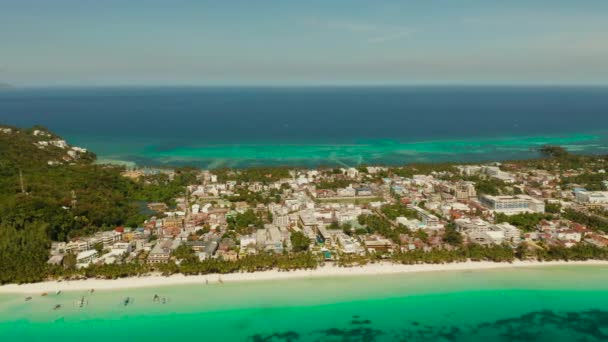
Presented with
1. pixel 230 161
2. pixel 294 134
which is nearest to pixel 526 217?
pixel 230 161

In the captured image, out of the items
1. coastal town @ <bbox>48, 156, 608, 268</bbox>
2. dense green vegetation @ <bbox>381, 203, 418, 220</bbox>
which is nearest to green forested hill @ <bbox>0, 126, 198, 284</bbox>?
coastal town @ <bbox>48, 156, 608, 268</bbox>

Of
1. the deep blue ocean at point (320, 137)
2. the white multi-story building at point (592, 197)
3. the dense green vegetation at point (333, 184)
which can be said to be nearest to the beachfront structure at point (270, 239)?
the dense green vegetation at point (333, 184)

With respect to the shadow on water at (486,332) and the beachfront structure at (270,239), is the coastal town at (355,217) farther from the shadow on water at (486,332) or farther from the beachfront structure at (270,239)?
the shadow on water at (486,332)

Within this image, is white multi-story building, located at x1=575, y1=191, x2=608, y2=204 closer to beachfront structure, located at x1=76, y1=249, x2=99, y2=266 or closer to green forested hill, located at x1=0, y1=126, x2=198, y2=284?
green forested hill, located at x1=0, y1=126, x2=198, y2=284

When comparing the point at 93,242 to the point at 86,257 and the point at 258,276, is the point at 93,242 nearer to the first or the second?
the point at 86,257

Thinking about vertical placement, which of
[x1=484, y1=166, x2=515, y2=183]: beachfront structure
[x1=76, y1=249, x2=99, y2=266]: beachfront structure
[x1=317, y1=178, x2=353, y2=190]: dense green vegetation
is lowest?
[x1=76, y1=249, x2=99, y2=266]: beachfront structure

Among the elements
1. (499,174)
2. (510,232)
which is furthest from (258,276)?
(499,174)
